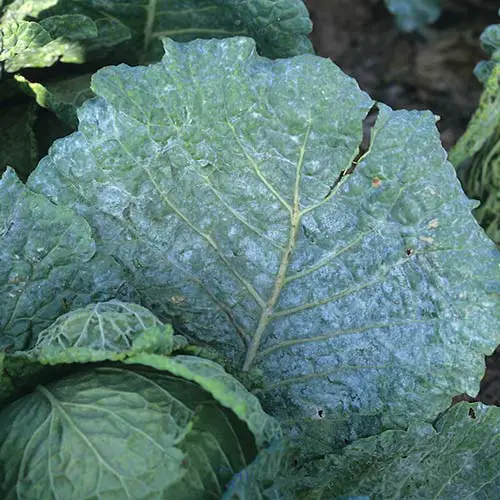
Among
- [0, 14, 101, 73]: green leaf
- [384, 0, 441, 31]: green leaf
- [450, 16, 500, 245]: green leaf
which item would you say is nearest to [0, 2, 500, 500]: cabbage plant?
[0, 14, 101, 73]: green leaf

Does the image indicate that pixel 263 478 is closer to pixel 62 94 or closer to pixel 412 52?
pixel 62 94

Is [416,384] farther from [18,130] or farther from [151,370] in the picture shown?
[18,130]

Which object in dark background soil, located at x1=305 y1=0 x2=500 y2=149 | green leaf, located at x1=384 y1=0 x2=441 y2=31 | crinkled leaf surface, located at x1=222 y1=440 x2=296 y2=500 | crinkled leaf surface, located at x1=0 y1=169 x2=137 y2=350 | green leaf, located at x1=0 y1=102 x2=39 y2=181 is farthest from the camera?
dark background soil, located at x1=305 y1=0 x2=500 y2=149

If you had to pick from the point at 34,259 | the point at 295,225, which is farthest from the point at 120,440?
the point at 295,225

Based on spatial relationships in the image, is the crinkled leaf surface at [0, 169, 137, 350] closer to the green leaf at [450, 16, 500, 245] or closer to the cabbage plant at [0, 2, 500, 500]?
the cabbage plant at [0, 2, 500, 500]

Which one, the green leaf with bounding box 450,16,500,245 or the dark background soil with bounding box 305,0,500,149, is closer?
the green leaf with bounding box 450,16,500,245

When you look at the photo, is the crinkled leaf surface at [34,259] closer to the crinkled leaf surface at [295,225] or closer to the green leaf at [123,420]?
the crinkled leaf surface at [295,225]
